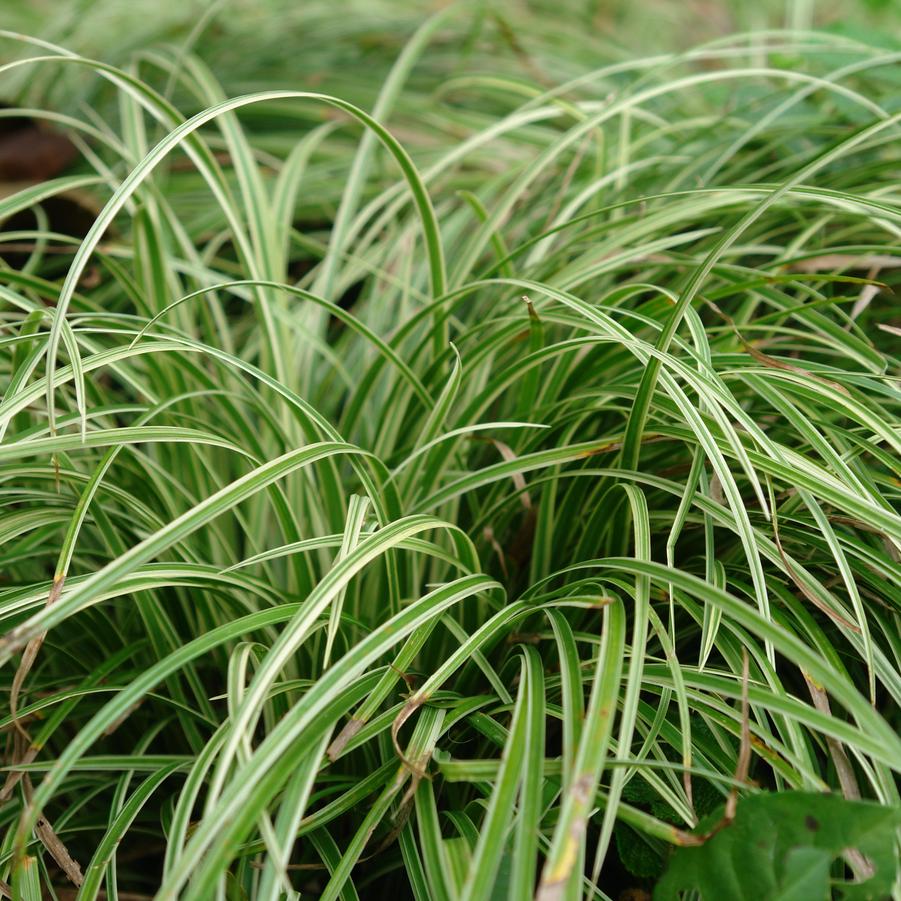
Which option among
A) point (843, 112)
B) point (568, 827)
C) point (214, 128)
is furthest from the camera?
point (214, 128)

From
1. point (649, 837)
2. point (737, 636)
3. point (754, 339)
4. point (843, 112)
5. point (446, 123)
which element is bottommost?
point (649, 837)

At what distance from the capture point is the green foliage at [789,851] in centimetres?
68

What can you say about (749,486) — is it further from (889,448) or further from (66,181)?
(66,181)

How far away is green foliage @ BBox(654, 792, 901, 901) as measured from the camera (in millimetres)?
680

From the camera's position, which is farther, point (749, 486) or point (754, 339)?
point (754, 339)

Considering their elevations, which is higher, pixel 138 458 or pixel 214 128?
pixel 214 128

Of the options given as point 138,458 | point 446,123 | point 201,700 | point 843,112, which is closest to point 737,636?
point 201,700

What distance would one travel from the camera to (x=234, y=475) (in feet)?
4.30

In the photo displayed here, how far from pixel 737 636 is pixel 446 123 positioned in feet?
4.69

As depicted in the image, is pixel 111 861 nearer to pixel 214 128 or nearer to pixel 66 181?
pixel 66 181

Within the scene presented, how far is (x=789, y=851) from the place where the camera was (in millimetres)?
702

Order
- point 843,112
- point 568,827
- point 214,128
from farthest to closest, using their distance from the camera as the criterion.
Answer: point 214,128 → point 843,112 → point 568,827

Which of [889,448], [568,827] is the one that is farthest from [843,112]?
[568,827]

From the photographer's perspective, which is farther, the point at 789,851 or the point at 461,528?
the point at 461,528
